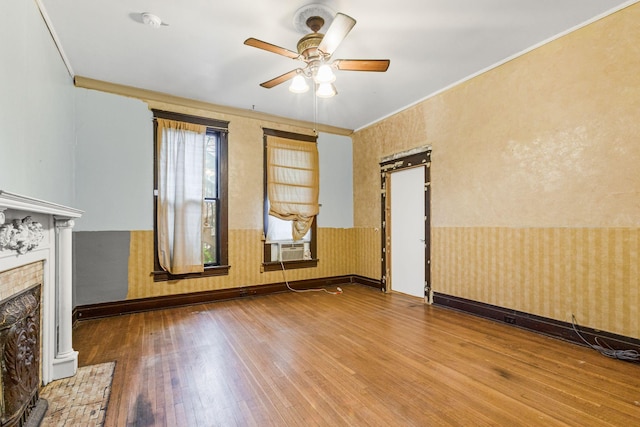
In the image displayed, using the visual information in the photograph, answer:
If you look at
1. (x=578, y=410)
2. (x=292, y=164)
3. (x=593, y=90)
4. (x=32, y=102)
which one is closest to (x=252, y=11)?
(x=32, y=102)

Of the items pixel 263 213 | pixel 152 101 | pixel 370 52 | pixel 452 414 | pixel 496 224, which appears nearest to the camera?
pixel 452 414

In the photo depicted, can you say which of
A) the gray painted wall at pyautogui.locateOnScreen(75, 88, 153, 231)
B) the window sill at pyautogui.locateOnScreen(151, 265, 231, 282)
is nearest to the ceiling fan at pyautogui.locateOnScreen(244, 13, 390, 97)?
the gray painted wall at pyautogui.locateOnScreen(75, 88, 153, 231)

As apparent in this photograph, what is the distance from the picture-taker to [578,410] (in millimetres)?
1985

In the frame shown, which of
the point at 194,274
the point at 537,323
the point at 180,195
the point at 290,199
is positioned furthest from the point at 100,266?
the point at 537,323

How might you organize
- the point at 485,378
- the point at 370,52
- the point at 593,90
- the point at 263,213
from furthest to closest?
the point at 263,213
the point at 370,52
the point at 593,90
the point at 485,378

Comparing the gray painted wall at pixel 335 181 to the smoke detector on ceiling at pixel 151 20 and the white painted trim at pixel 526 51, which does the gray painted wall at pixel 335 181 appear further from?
the smoke detector on ceiling at pixel 151 20

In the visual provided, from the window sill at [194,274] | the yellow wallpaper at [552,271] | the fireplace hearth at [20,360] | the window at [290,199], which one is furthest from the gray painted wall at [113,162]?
the yellow wallpaper at [552,271]

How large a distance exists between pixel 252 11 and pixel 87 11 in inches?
59.8

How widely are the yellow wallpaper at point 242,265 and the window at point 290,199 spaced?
0.17m

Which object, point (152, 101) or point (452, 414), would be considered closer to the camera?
point (452, 414)

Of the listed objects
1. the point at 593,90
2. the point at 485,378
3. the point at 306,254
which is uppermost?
the point at 593,90

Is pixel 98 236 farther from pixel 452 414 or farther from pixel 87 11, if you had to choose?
pixel 452 414

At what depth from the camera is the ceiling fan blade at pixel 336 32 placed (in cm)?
233

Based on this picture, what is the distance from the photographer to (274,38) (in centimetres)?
322
